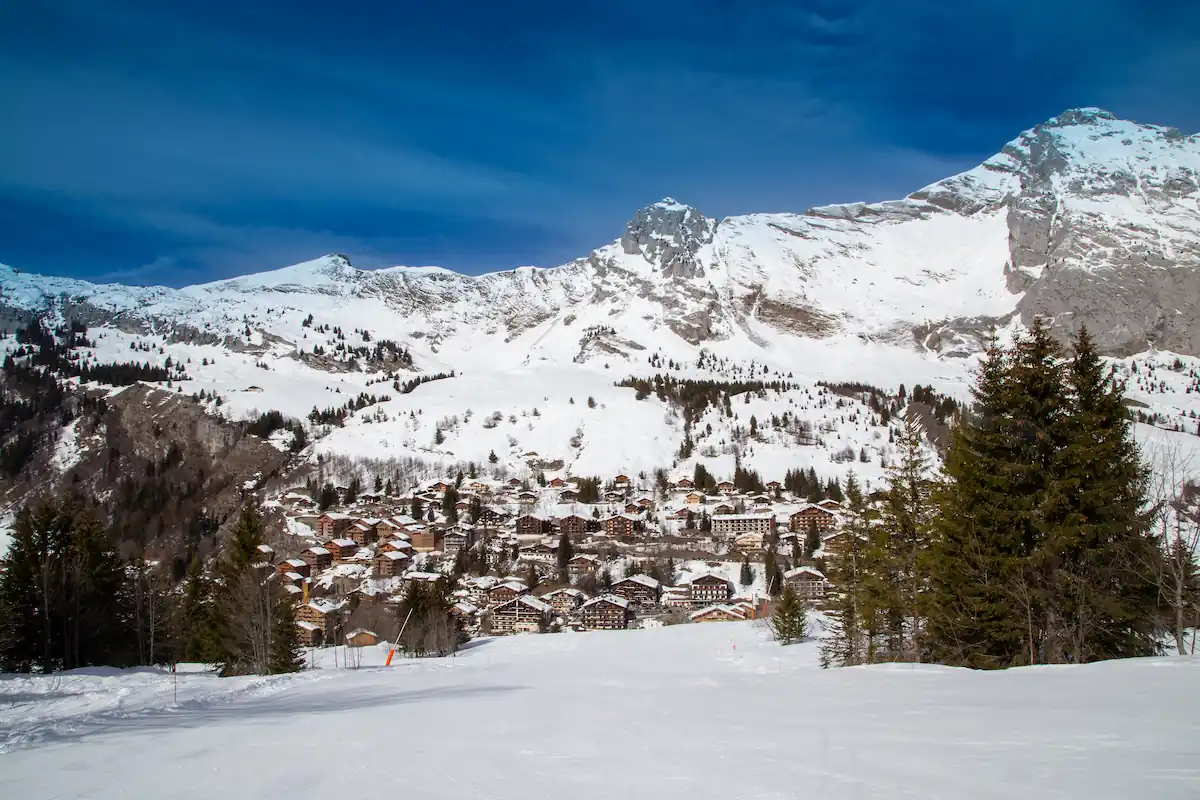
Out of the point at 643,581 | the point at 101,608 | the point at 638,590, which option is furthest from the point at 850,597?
the point at 638,590

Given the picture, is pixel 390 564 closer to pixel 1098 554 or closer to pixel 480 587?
pixel 480 587

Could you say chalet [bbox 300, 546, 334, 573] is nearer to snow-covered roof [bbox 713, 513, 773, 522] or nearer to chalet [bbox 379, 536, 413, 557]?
chalet [bbox 379, 536, 413, 557]

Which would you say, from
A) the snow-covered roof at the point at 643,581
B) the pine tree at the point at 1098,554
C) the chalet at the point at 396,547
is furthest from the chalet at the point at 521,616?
the pine tree at the point at 1098,554

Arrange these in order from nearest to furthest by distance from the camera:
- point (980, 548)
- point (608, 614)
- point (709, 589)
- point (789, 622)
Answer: point (980, 548) < point (789, 622) < point (608, 614) < point (709, 589)

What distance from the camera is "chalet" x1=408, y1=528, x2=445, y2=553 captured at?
9925 centimetres

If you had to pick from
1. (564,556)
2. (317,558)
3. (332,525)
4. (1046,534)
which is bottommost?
(317,558)

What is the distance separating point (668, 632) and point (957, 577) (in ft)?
86.3

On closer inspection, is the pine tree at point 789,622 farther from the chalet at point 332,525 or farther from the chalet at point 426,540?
the chalet at point 332,525

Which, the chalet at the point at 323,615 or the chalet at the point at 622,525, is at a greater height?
the chalet at the point at 622,525

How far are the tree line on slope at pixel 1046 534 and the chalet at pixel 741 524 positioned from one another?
8221cm

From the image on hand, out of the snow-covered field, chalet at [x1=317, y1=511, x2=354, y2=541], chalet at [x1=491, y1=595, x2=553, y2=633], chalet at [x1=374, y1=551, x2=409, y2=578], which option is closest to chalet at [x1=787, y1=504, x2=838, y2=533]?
chalet at [x1=491, y1=595, x2=553, y2=633]

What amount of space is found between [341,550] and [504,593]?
116 feet

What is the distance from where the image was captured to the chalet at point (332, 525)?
358 feet

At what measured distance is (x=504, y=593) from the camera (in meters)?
72.2
